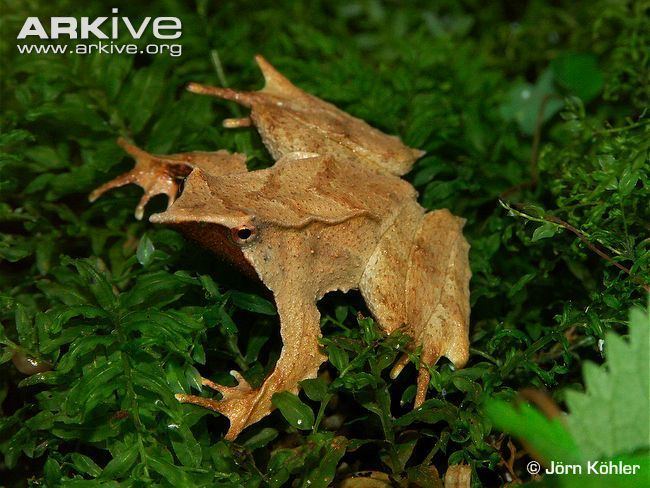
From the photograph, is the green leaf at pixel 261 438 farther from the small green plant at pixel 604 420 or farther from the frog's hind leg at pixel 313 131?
the frog's hind leg at pixel 313 131

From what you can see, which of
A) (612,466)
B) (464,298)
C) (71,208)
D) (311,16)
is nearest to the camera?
(612,466)

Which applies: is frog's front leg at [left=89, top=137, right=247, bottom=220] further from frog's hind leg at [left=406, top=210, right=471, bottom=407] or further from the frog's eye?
frog's hind leg at [left=406, top=210, right=471, bottom=407]

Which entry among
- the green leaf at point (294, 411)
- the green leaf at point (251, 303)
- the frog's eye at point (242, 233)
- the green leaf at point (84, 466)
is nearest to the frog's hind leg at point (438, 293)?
the green leaf at point (294, 411)

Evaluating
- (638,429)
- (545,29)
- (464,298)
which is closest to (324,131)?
(464,298)

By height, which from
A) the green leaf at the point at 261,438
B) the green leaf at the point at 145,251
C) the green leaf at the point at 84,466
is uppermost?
the green leaf at the point at 145,251

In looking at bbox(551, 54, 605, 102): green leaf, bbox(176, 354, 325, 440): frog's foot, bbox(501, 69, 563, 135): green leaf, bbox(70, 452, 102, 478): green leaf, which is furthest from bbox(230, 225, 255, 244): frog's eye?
bbox(551, 54, 605, 102): green leaf

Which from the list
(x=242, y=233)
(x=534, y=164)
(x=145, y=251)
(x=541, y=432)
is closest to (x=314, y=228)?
(x=242, y=233)

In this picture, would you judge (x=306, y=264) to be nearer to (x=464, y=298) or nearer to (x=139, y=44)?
(x=464, y=298)

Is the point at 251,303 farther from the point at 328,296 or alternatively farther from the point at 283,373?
the point at 328,296
